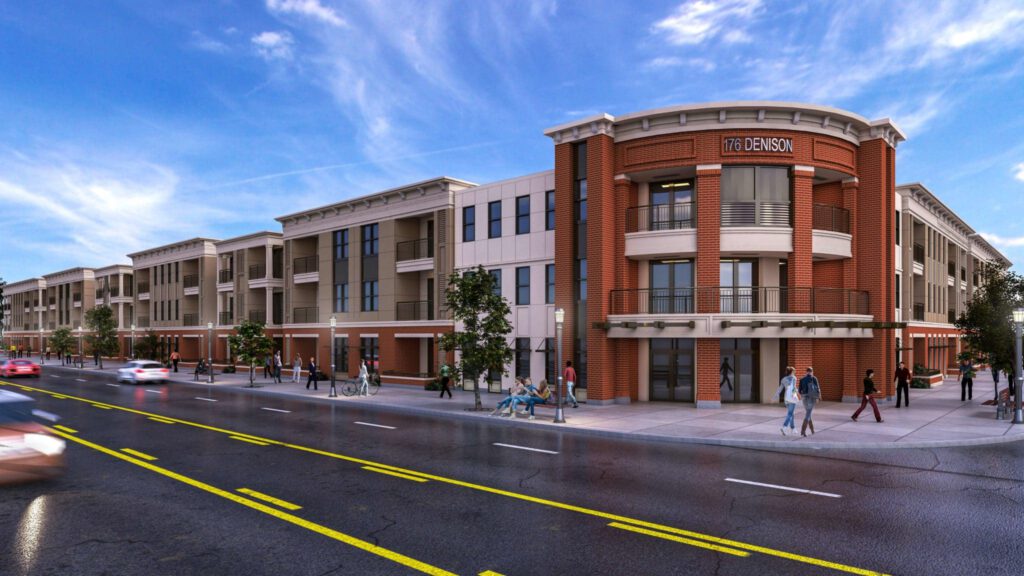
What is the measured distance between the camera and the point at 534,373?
28.4 metres

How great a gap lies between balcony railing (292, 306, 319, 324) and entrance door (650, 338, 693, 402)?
25146 mm

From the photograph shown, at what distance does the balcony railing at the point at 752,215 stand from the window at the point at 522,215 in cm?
912

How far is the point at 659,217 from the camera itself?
25.9 meters

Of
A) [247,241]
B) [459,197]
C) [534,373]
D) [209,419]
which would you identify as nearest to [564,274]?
[534,373]

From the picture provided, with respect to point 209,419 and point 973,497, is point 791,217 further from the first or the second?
point 209,419

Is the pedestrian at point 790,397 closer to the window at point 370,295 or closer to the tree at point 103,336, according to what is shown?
the window at point 370,295

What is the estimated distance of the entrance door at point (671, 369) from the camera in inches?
993

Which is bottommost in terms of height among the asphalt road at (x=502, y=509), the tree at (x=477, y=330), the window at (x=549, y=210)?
the asphalt road at (x=502, y=509)

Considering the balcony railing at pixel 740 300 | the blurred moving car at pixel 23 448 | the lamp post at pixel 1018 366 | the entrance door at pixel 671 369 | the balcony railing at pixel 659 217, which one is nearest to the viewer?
the blurred moving car at pixel 23 448

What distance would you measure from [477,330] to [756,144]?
13.0 meters

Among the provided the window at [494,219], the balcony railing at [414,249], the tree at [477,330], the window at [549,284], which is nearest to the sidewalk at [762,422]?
the tree at [477,330]

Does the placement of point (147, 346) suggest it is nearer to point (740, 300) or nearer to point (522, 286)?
point (522, 286)

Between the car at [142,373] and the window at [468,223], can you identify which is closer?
the window at [468,223]

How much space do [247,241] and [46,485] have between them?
39492mm
